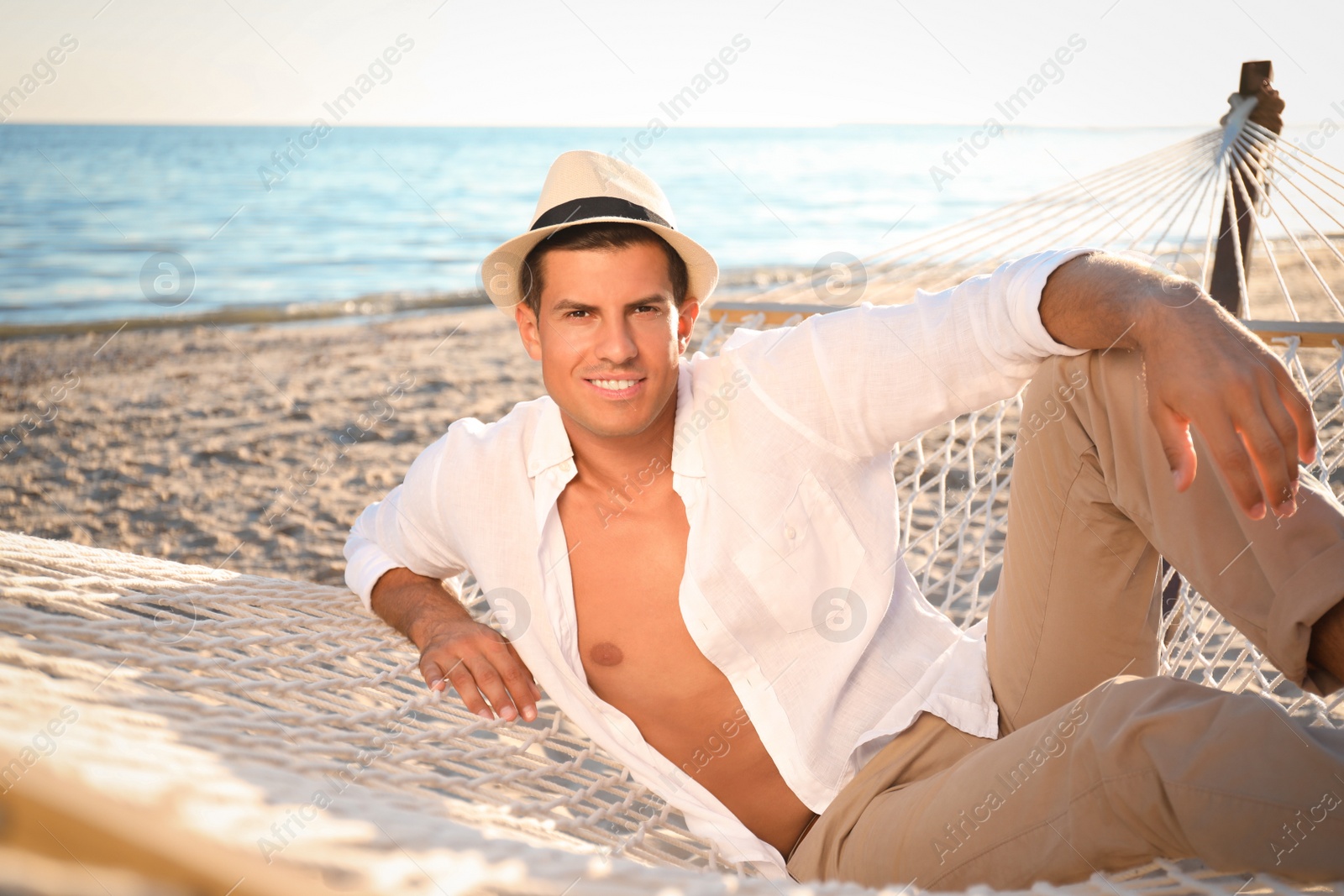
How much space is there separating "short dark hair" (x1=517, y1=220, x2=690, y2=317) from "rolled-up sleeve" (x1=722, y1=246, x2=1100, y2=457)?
176mm

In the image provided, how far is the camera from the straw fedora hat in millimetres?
1280

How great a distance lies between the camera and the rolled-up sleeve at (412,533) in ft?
4.75

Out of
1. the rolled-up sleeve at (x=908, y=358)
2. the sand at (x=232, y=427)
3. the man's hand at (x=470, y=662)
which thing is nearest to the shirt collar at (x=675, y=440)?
the rolled-up sleeve at (x=908, y=358)

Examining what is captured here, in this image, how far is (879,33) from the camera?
14.2 meters

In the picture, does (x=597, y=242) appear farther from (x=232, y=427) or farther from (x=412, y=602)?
(x=232, y=427)

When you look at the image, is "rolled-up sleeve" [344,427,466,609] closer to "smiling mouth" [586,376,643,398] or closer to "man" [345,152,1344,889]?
"man" [345,152,1344,889]

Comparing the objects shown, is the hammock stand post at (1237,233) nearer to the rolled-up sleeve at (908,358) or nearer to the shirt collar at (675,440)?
the rolled-up sleeve at (908,358)

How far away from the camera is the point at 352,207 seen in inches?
535

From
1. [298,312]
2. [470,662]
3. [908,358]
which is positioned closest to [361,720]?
[470,662]

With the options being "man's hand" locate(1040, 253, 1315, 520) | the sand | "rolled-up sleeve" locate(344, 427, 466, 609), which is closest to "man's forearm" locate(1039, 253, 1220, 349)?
"man's hand" locate(1040, 253, 1315, 520)

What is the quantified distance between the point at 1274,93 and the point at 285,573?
294cm

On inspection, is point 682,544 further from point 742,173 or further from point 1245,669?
point 742,173

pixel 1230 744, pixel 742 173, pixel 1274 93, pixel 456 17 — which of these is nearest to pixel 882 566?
pixel 1230 744

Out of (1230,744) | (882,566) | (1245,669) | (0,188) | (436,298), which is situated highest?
(0,188)
